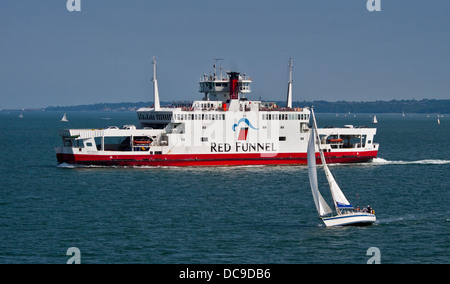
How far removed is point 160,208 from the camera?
51.3 m

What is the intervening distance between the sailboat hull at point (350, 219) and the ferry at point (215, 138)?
30299 millimetres

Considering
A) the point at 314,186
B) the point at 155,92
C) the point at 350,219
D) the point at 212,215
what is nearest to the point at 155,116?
the point at 155,92

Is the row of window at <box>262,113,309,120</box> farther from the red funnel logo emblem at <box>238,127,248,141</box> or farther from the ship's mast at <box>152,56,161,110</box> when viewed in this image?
the ship's mast at <box>152,56,161,110</box>

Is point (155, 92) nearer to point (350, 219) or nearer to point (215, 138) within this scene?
point (215, 138)

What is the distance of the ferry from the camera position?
7269 cm

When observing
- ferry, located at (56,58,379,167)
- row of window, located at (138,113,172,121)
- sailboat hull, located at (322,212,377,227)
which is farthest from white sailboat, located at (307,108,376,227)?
row of window, located at (138,113,172,121)

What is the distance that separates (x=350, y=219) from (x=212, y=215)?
9.66 m

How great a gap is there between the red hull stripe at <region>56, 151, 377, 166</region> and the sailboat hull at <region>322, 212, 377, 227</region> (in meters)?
30.3

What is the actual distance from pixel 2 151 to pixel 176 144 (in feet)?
126

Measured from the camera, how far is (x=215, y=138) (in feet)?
245

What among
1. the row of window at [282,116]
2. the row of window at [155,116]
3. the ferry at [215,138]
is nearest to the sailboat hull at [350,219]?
the ferry at [215,138]
